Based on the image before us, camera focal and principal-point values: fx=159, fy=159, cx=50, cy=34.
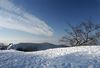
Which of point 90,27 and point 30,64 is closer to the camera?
point 30,64

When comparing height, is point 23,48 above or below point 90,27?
below

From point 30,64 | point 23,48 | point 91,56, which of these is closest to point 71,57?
point 91,56

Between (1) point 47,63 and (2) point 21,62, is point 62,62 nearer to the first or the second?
(1) point 47,63

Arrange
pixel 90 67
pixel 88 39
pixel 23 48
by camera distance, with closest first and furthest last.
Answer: pixel 90 67, pixel 23 48, pixel 88 39

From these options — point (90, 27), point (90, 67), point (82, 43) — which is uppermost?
point (90, 27)

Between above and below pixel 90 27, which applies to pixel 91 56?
below

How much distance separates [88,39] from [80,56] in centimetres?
2138

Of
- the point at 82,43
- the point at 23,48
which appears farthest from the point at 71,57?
the point at 82,43

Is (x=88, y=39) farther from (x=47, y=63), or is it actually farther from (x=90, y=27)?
(x=47, y=63)

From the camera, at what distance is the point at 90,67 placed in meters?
5.97

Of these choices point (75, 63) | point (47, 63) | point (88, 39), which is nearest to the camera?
point (75, 63)

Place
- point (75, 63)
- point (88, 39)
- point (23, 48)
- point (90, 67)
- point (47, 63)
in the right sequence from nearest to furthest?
point (90, 67) → point (75, 63) → point (47, 63) → point (23, 48) → point (88, 39)

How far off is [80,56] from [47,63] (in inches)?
62.1

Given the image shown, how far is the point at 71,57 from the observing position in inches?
287
